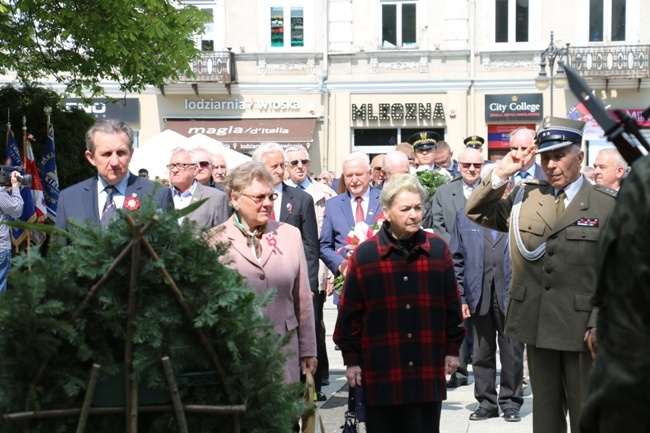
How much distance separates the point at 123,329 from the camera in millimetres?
3623

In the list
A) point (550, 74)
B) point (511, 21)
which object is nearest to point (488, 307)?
point (550, 74)

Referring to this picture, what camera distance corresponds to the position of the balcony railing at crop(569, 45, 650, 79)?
3047cm

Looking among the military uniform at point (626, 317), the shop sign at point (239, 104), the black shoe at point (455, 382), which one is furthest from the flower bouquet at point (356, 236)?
the shop sign at point (239, 104)

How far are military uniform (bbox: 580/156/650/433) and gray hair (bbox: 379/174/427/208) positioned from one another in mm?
3753

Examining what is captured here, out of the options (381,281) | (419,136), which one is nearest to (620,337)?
(381,281)

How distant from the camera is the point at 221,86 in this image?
32375mm

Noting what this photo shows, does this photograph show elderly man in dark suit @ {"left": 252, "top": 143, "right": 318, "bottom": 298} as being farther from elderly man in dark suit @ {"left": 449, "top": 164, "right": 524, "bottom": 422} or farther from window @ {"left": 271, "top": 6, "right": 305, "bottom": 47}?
window @ {"left": 271, "top": 6, "right": 305, "bottom": 47}

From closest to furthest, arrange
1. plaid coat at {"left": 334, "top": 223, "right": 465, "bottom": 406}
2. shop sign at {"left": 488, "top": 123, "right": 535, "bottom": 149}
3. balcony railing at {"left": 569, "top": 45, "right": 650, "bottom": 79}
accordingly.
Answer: plaid coat at {"left": 334, "top": 223, "right": 465, "bottom": 406}, balcony railing at {"left": 569, "top": 45, "right": 650, "bottom": 79}, shop sign at {"left": 488, "top": 123, "right": 535, "bottom": 149}

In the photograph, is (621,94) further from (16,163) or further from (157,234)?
(157,234)

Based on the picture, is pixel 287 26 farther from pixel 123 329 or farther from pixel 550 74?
pixel 123 329

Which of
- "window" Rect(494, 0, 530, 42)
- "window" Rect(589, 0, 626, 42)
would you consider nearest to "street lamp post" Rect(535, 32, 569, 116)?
"window" Rect(589, 0, 626, 42)

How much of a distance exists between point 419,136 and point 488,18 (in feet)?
63.1

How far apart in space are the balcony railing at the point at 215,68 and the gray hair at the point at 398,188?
26232 mm

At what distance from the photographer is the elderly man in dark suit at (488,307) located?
861 cm
